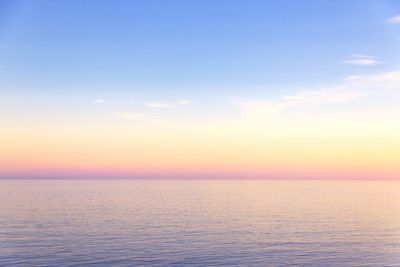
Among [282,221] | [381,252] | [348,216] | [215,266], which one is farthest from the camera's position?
[348,216]

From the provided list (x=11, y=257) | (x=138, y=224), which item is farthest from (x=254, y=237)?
(x=11, y=257)

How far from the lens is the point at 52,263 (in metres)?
55.9

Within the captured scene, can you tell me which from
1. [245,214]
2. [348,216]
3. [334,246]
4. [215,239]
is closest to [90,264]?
[215,239]

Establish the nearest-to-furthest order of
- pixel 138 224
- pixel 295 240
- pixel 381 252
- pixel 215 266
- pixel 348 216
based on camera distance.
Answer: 1. pixel 215 266
2. pixel 381 252
3. pixel 295 240
4. pixel 138 224
5. pixel 348 216

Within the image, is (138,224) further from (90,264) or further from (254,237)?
(90,264)

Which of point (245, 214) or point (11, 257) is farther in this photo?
point (245, 214)

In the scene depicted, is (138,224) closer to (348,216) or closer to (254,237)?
(254,237)

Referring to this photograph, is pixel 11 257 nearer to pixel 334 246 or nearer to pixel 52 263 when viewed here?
pixel 52 263

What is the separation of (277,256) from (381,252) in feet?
59.4

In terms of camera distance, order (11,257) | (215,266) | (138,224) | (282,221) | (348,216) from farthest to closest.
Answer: (348,216), (282,221), (138,224), (11,257), (215,266)

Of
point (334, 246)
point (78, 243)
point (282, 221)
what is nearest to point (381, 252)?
point (334, 246)

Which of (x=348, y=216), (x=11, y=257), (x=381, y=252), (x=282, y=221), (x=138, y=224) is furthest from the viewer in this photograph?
(x=348, y=216)

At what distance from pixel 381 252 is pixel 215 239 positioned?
1065 inches

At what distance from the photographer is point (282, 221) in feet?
326
